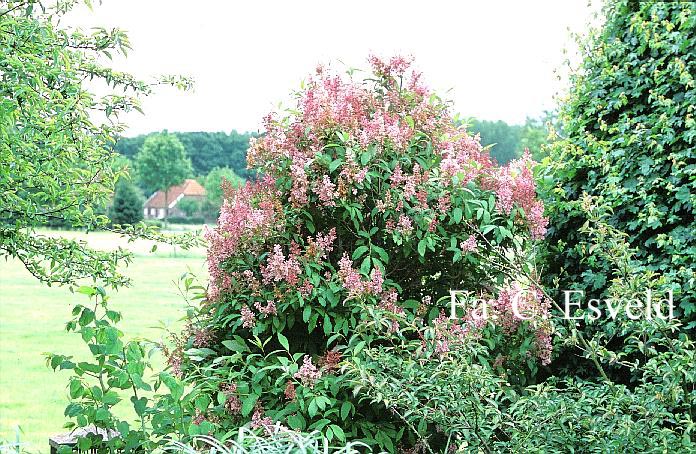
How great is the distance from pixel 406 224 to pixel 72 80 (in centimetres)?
131

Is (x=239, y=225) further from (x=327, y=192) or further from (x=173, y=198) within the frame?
(x=173, y=198)

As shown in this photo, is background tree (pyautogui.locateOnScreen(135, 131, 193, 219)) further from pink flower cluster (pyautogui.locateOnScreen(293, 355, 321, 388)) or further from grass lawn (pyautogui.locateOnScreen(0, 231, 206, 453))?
pink flower cluster (pyautogui.locateOnScreen(293, 355, 321, 388))

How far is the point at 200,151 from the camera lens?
835 centimetres

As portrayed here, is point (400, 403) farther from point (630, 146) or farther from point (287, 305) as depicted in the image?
point (630, 146)

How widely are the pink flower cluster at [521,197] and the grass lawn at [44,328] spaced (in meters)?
1.36

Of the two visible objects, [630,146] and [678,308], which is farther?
[630,146]

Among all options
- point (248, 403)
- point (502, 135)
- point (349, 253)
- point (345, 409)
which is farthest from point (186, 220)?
point (345, 409)

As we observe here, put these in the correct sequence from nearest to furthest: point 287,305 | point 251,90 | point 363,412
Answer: point 287,305, point 363,412, point 251,90

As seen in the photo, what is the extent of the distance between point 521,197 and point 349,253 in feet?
2.29

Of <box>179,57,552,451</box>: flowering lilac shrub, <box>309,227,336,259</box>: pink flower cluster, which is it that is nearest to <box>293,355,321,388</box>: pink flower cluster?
<box>179,57,552,451</box>: flowering lilac shrub

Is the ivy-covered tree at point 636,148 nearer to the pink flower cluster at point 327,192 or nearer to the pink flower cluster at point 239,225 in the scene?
the pink flower cluster at point 327,192

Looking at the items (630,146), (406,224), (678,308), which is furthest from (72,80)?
(678,308)

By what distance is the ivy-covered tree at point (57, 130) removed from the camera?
7.73ft

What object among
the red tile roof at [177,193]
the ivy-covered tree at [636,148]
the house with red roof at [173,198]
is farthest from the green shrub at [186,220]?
the ivy-covered tree at [636,148]
